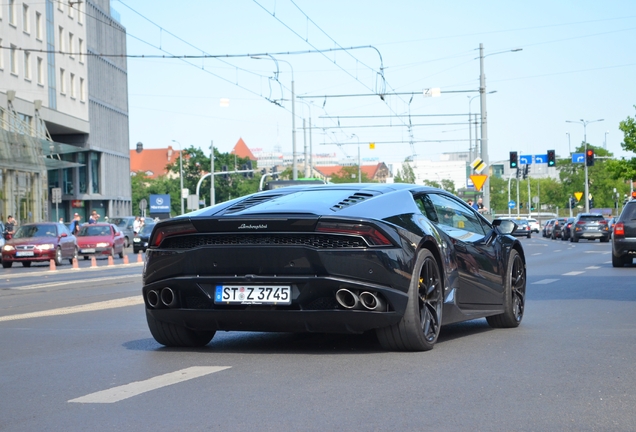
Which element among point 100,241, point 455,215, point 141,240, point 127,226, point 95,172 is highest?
point 95,172

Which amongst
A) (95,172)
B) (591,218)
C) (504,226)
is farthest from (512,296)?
(95,172)

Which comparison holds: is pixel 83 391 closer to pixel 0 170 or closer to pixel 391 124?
pixel 0 170

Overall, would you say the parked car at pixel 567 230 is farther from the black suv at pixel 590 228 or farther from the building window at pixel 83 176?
the building window at pixel 83 176

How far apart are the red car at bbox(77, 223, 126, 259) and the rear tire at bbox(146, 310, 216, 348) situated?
3464 centimetres

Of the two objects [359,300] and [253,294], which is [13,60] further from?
[359,300]

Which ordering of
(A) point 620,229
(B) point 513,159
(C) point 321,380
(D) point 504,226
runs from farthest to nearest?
(B) point 513,159, (A) point 620,229, (D) point 504,226, (C) point 321,380

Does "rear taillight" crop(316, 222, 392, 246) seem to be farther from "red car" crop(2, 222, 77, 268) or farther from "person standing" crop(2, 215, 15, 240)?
"person standing" crop(2, 215, 15, 240)

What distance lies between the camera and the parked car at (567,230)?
6456 cm

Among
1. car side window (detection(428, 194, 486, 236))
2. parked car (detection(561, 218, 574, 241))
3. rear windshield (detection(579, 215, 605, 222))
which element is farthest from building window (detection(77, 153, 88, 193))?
car side window (detection(428, 194, 486, 236))

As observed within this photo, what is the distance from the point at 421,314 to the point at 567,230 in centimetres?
5959

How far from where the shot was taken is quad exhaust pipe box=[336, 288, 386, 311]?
738 centimetres

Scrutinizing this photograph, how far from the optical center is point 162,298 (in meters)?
7.86

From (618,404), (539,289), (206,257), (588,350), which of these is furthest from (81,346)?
(539,289)

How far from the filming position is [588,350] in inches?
311
